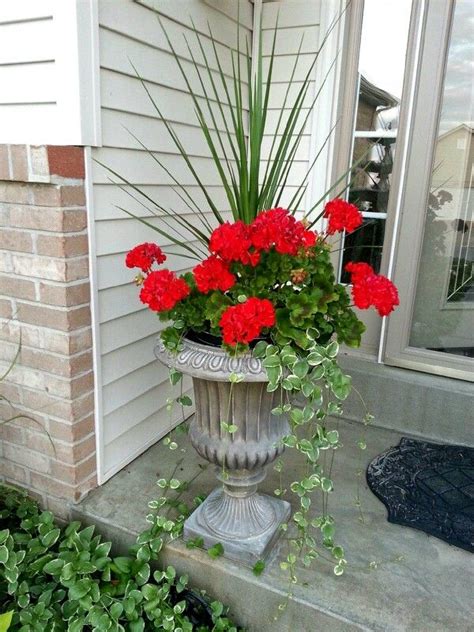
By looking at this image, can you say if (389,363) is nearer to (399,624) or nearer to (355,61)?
(399,624)

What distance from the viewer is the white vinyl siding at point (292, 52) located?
2100 millimetres

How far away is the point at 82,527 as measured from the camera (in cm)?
162

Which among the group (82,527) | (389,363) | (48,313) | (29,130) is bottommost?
(82,527)

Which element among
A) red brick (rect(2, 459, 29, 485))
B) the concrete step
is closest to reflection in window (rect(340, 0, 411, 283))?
the concrete step

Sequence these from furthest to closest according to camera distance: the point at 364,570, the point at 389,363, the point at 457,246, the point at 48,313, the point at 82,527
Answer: the point at 389,363, the point at 457,246, the point at 82,527, the point at 48,313, the point at 364,570

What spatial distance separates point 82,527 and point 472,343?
1.76m

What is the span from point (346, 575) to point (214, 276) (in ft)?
3.05

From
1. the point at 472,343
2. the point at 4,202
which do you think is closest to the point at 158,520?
the point at 4,202

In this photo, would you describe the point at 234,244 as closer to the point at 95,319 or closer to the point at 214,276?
the point at 214,276

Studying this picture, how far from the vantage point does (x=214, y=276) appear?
118 centimetres

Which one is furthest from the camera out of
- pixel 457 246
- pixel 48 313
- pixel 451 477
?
pixel 457 246

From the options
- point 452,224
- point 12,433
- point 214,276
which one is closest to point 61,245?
point 214,276

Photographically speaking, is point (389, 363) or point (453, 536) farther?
point (389, 363)

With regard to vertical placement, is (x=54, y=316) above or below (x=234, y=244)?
below
